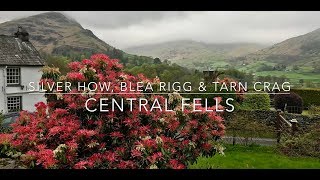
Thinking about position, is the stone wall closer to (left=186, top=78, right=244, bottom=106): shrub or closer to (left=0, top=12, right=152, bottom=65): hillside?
(left=186, top=78, right=244, bottom=106): shrub

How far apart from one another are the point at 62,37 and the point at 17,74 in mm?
934

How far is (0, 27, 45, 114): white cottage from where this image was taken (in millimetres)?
5781

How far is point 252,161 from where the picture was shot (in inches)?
246

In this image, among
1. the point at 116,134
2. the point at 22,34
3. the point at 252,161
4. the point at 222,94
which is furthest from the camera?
the point at 252,161

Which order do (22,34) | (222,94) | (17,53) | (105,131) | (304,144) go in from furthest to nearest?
1. (304,144)
2. (22,34)
3. (17,53)
4. (222,94)
5. (105,131)

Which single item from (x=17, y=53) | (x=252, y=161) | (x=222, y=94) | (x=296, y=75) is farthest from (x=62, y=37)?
(x=296, y=75)

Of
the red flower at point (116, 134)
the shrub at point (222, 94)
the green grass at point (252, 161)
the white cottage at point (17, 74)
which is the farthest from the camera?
the green grass at point (252, 161)

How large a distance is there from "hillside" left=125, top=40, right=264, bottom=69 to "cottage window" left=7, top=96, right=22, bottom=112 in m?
1.86

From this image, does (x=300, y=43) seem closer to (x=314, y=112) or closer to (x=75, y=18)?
(x=314, y=112)

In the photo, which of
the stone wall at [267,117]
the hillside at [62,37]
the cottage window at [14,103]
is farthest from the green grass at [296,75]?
the cottage window at [14,103]

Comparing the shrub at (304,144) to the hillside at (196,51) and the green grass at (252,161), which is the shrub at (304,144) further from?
the hillside at (196,51)

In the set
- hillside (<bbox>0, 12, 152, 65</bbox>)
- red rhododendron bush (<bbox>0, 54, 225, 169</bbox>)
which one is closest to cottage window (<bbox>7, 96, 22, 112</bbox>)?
red rhododendron bush (<bbox>0, 54, 225, 169</bbox>)

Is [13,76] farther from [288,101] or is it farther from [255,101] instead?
[288,101]

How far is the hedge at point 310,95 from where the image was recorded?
609 centimetres
